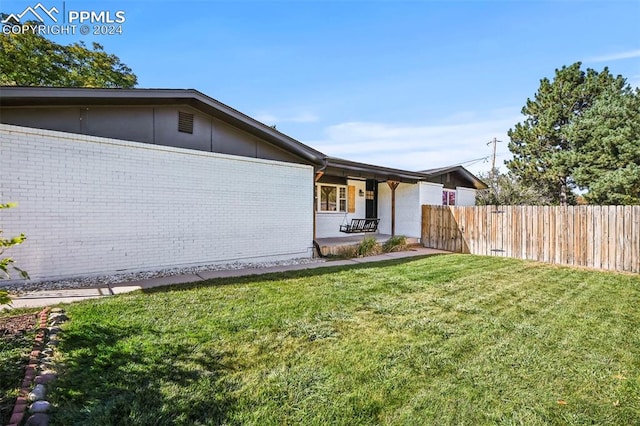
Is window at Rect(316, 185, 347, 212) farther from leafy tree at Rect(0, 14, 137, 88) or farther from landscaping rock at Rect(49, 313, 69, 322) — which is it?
leafy tree at Rect(0, 14, 137, 88)

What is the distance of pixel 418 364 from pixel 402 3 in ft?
29.8

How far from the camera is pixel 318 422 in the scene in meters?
2.06

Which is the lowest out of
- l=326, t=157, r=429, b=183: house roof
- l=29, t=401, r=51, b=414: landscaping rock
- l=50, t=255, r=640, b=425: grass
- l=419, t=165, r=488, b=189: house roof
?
l=50, t=255, r=640, b=425: grass

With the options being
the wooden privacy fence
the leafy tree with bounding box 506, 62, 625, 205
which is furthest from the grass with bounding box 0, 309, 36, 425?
the leafy tree with bounding box 506, 62, 625, 205

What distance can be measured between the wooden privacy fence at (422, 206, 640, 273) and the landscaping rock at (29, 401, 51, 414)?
35.9 ft

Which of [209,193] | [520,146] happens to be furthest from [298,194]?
[520,146]

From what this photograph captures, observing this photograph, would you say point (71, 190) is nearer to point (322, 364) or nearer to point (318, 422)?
point (322, 364)

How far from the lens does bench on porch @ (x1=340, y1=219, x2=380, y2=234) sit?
11.5 metres

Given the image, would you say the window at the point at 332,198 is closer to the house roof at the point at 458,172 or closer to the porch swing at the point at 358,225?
the porch swing at the point at 358,225

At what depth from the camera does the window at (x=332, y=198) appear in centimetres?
1197

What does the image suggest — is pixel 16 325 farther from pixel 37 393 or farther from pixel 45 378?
pixel 37 393

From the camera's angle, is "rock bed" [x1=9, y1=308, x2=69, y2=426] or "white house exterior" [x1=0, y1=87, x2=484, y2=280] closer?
"rock bed" [x1=9, y1=308, x2=69, y2=426]

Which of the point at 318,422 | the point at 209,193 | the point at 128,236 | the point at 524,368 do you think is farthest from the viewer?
the point at 209,193

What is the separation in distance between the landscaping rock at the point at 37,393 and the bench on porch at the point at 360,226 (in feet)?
31.9
